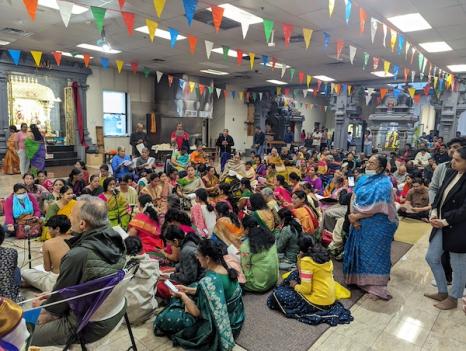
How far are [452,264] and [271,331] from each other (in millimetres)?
1573

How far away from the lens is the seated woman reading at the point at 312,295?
8.69ft

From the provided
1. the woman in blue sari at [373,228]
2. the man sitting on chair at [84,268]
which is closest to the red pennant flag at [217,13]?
the woman in blue sari at [373,228]

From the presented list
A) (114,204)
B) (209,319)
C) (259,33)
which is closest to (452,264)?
(209,319)

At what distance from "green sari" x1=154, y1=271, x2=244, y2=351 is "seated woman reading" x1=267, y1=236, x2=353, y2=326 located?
50 cm

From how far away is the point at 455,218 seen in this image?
257 cm

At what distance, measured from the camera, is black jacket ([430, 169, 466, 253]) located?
8.40 feet

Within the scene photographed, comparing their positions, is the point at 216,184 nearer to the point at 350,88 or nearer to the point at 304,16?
the point at 304,16

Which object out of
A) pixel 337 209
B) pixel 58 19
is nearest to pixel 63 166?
pixel 58 19

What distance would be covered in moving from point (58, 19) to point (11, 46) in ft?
11.2

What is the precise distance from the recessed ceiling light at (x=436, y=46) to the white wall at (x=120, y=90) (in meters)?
8.82

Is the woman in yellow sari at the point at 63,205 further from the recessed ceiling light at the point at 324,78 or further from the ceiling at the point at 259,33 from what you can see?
the recessed ceiling light at the point at 324,78

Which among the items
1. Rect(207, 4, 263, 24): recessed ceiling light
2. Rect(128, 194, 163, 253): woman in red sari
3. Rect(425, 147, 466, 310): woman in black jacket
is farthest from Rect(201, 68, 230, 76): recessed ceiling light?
Rect(425, 147, 466, 310): woman in black jacket

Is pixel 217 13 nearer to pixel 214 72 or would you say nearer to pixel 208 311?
pixel 208 311

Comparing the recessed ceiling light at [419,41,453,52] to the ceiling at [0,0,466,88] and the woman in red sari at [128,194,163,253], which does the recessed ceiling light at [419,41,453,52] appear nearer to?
the ceiling at [0,0,466,88]
